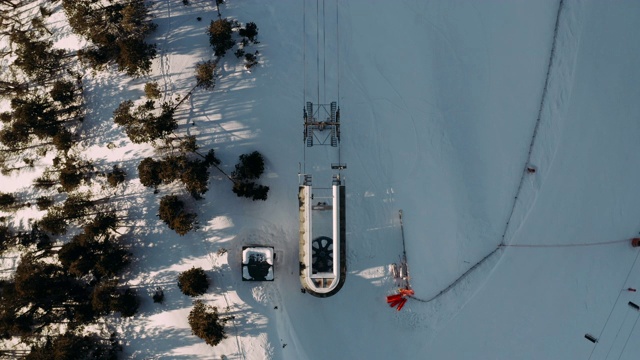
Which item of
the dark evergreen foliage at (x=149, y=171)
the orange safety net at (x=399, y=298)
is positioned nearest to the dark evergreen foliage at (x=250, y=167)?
the dark evergreen foliage at (x=149, y=171)

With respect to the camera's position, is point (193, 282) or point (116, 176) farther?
point (116, 176)

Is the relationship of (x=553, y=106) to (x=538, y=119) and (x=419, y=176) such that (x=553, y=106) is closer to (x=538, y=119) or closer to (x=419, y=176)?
(x=538, y=119)

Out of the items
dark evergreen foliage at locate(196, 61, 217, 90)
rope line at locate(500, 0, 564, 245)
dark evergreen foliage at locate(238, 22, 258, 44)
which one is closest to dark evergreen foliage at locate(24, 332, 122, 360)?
dark evergreen foliage at locate(196, 61, 217, 90)

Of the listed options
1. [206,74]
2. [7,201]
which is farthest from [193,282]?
[7,201]

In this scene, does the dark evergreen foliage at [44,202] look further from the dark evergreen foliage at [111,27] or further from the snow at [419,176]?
the dark evergreen foliage at [111,27]

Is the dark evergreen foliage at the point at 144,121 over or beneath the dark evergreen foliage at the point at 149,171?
over

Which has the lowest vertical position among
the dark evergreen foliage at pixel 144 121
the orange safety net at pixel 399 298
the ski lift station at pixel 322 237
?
the orange safety net at pixel 399 298
